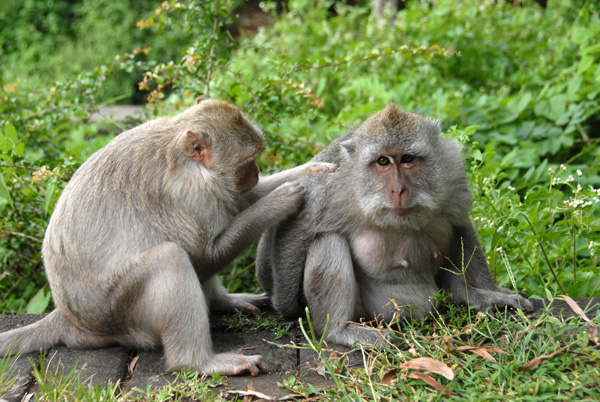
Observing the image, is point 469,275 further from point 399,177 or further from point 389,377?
point 389,377

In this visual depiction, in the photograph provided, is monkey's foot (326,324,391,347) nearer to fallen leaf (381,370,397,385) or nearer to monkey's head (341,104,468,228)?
fallen leaf (381,370,397,385)

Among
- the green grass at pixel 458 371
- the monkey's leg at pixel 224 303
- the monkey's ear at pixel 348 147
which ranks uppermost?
the monkey's ear at pixel 348 147

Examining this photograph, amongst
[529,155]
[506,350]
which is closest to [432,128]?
[506,350]

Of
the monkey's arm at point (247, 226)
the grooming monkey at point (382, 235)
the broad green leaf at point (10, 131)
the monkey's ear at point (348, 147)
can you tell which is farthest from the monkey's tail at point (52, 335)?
the monkey's ear at point (348, 147)

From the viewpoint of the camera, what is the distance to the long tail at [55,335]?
154 inches

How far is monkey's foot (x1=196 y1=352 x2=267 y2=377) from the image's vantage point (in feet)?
11.6

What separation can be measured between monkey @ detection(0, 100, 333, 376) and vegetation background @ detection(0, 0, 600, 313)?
1115mm

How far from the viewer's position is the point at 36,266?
594 centimetres

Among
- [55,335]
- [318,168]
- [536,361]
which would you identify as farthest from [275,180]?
[536,361]

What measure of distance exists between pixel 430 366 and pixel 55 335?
2365 millimetres

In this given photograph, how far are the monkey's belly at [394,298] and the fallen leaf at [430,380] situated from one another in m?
0.78

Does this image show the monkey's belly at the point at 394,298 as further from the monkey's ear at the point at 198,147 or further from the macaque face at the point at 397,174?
the monkey's ear at the point at 198,147

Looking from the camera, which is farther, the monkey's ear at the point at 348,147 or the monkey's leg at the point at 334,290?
the monkey's ear at the point at 348,147

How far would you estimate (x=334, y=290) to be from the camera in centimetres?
383
